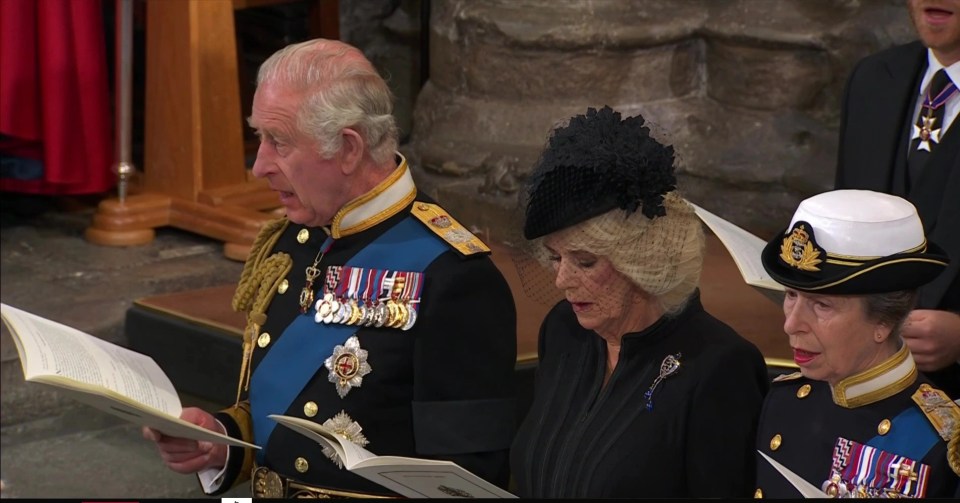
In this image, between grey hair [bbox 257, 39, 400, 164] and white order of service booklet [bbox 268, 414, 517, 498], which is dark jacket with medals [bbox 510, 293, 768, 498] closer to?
white order of service booklet [bbox 268, 414, 517, 498]

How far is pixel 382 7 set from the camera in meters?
6.35

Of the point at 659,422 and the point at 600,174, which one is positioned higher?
the point at 600,174

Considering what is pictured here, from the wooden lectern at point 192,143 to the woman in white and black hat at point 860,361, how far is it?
3.03 meters

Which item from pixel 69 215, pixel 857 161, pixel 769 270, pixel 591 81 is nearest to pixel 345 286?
pixel 769 270

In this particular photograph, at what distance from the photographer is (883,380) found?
2199 millimetres

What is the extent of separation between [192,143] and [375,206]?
253cm

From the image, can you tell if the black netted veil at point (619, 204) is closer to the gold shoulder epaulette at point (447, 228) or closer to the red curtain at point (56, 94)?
the gold shoulder epaulette at point (447, 228)

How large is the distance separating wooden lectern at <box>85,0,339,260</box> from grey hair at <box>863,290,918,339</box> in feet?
10.2

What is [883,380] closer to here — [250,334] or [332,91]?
[332,91]

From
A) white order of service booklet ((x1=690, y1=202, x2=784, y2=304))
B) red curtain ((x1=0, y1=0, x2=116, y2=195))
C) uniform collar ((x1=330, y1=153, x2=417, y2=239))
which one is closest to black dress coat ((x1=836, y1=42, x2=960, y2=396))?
white order of service booklet ((x1=690, y1=202, x2=784, y2=304))

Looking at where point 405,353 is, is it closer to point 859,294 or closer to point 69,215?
point 859,294

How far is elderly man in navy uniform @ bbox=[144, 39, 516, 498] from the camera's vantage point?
8.68 ft

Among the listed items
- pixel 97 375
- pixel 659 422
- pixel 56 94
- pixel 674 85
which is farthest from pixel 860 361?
pixel 56 94

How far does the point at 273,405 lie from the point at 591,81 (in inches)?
108
